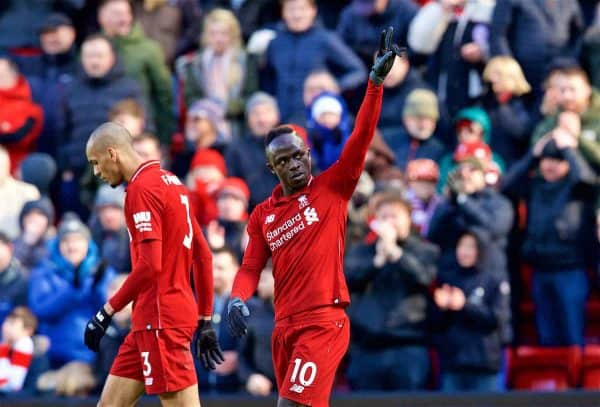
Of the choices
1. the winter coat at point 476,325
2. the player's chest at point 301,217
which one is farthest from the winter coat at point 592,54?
the player's chest at point 301,217

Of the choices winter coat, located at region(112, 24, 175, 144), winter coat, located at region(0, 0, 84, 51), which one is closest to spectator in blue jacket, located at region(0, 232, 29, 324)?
winter coat, located at region(112, 24, 175, 144)

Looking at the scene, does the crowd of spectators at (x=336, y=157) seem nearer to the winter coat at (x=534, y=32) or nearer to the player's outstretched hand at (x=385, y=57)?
the winter coat at (x=534, y=32)

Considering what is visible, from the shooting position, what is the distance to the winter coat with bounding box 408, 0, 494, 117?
13.4 metres

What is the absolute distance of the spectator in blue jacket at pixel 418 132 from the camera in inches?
507

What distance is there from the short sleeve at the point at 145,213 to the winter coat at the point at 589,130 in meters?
4.43

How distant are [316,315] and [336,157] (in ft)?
13.4

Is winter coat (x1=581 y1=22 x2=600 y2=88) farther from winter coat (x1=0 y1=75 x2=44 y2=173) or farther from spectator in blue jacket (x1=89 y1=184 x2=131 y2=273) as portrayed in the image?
winter coat (x1=0 y1=75 x2=44 y2=173)

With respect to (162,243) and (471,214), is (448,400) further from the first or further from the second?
(162,243)

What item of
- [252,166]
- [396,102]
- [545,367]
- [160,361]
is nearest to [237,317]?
[160,361]

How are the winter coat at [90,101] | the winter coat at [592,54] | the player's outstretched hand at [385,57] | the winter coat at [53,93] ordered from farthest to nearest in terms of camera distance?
the winter coat at [53,93] < the winter coat at [90,101] < the winter coat at [592,54] < the player's outstretched hand at [385,57]

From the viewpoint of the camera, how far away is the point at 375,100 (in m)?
8.54

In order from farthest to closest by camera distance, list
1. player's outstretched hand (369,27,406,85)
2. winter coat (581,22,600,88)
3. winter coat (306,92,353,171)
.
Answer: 1. winter coat (581,22,600,88)
2. winter coat (306,92,353,171)
3. player's outstretched hand (369,27,406,85)

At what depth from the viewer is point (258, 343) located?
11.7 metres

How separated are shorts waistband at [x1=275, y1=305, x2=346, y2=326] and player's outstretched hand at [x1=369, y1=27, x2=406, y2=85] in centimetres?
126
